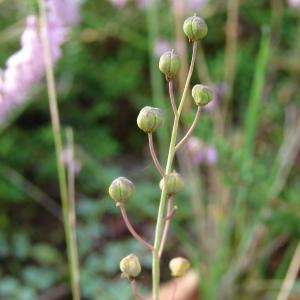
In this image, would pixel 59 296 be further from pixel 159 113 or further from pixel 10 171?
pixel 159 113

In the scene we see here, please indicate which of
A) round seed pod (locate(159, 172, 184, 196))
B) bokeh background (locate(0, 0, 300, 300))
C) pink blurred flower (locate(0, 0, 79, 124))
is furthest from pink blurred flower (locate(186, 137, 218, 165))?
round seed pod (locate(159, 172, 184, 196))

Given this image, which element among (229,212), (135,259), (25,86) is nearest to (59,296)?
(229,212)

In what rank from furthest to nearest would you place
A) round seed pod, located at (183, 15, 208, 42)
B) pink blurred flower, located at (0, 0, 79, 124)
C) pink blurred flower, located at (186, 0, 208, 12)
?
pink blurred flower, located at (186, 0, 208, 12), pink blurred flower, located at (0, 0, 79, 124), round seed pod, located at (183, 15, 208, 42)

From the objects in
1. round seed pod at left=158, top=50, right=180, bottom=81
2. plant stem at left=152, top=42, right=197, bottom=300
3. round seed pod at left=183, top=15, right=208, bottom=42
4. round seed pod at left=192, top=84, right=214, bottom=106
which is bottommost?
plant stem at left=152, top=42, right=197, bottom=300

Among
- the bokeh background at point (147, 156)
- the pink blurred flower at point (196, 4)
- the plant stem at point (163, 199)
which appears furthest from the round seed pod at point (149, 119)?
the pink blurred flower at point (196, 4)

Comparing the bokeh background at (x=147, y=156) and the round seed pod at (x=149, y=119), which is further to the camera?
the bokeh background at (x=147, y=156)

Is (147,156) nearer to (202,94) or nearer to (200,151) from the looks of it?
(200,151)

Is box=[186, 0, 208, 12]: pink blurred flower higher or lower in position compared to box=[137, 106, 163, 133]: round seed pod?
higher

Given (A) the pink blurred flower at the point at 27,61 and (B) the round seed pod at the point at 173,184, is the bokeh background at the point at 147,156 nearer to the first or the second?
(A) the pink blurred flower at the point at 27,61

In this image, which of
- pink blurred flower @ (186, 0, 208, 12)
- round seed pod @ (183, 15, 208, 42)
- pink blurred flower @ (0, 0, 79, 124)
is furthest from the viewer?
pink blurred flower @ (186, 0, 208, 12)

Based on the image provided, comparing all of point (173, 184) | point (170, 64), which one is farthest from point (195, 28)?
point (173, 184)

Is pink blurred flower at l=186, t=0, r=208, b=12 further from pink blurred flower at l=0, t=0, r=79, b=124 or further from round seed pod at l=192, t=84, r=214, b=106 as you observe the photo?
round seed pod at l=192, t=84, r=214, b=106
